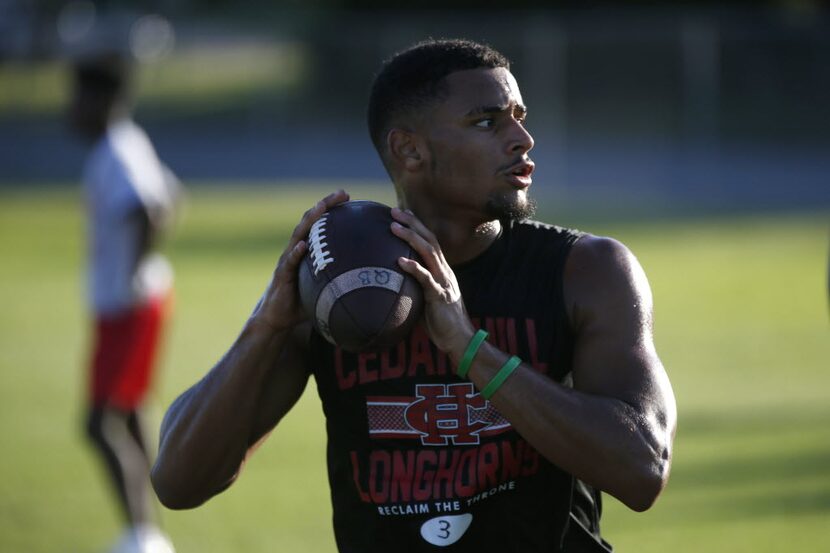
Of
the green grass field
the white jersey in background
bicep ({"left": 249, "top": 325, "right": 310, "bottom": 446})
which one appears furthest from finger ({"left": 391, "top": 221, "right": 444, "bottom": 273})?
the white jersey in background

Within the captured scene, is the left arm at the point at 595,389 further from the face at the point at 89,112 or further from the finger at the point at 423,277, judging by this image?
the face at the point at 89,112

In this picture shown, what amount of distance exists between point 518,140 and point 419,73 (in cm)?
40

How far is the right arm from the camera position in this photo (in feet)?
12.7

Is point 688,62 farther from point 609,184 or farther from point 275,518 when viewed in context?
point 275,518

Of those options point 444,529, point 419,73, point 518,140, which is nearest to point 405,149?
point 419,73

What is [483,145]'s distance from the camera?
393 cm

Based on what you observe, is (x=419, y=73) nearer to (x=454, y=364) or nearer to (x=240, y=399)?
(x=454, y=364)

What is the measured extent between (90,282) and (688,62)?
23169 mm

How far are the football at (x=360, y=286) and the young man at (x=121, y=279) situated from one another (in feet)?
12.2

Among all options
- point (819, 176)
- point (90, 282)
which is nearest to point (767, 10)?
point (819, 176)

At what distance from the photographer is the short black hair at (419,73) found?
4.01m

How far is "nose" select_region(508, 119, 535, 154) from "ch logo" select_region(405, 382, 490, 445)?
722 mm

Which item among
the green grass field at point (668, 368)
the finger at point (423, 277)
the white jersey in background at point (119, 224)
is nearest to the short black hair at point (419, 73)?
the finger at point (423, 277)

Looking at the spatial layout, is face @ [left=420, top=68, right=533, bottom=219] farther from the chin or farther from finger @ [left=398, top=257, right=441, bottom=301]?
finger @ [left=398, top=257, right=441, bottom=301]
